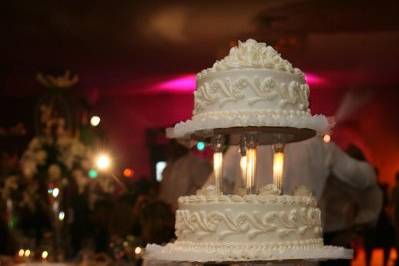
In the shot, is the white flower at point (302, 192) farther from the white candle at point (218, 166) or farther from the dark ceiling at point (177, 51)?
the dark ceiling at point (177, 51)

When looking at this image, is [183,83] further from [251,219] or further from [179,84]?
[251,219]

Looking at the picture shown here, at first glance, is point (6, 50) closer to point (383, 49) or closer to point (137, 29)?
point (137, 29)

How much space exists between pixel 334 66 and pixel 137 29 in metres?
2.28

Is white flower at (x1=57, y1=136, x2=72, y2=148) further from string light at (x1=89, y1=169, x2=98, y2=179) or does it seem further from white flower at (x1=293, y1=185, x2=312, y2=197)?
white flower at (x1=293, y1=185, x2=312, y2=197)

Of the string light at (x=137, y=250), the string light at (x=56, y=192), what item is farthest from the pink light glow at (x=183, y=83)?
the string light at (x=137, y=250)

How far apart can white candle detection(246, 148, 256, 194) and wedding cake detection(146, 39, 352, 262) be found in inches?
3.4

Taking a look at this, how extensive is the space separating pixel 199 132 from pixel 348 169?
1507 mm

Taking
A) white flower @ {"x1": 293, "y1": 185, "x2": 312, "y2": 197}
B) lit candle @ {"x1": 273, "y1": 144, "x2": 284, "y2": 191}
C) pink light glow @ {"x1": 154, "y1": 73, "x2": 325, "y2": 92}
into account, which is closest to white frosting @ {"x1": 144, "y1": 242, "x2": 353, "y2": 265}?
white flower @ {"x1": 293, "y1": 185, "x2": 312, "y2": 197}

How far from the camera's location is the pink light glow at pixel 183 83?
26.1 ft

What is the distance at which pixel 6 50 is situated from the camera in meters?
6.91

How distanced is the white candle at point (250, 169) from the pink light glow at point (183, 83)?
531 centimetres

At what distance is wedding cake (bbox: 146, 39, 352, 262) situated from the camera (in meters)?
2.34

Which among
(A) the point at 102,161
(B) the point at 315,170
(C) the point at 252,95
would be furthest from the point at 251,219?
(A) the point at 102,161

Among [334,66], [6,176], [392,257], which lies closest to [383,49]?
[334,66]
